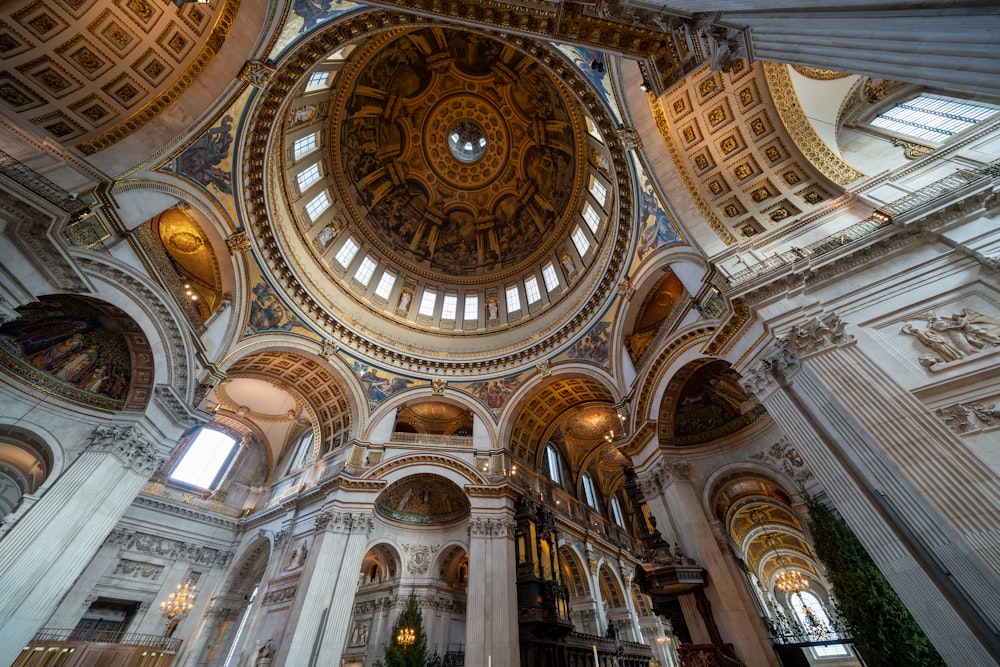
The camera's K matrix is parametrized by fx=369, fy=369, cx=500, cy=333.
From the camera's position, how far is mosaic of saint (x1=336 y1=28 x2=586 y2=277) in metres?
19.3

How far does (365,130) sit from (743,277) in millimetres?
19933

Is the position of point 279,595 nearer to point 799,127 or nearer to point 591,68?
point 591,68

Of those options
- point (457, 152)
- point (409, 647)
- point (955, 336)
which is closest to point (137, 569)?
point (409, 647)

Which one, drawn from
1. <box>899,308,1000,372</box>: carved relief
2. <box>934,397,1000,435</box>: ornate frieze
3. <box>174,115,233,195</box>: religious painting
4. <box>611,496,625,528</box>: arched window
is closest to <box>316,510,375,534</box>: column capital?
<box>174,115,233,195</box>: religious painting

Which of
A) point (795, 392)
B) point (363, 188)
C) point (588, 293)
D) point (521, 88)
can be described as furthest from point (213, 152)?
point (795, 392)

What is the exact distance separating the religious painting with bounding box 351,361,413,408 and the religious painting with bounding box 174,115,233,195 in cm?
881

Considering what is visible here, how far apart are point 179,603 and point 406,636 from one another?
9680 millimetres

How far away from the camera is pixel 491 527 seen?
15008 millimetres

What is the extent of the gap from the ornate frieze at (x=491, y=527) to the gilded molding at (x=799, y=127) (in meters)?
15.9

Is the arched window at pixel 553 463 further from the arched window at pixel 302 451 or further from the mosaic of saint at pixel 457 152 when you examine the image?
the arched window at pixel 302 451

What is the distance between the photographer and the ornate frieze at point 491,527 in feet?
48.8

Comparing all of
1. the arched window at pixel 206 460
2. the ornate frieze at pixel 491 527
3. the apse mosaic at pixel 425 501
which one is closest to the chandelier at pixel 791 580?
the ornate frieze at pixel 491 527

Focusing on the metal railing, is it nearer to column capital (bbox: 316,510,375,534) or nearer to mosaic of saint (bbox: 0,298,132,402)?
column capital (bbox: 316,510,375,534)

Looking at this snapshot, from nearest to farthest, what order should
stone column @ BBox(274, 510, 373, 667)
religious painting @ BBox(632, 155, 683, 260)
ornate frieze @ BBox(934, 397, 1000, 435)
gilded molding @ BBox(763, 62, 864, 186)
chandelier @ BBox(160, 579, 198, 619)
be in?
ornate frieze @ BBox(934, 397, 1000, 435) < gilded molding @ BBox(763, 62, 864, 186) < stone column @ BBox(274, 510, 373, 667) < religious painting @ BBox(632, 155, 683, 260) < chandelier @ BBox(160, 579, 198, 619)
